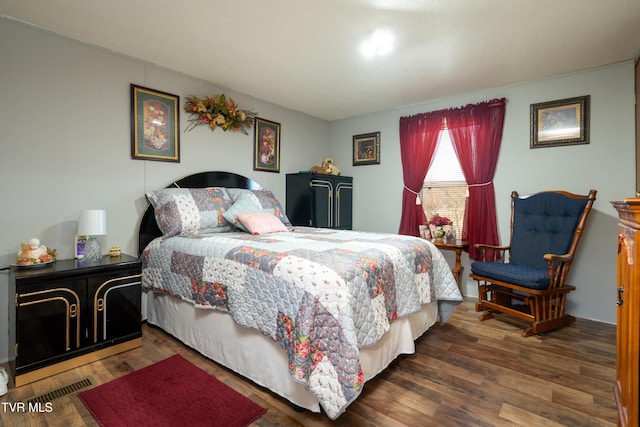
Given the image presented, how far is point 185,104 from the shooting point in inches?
126

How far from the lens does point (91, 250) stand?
7.70 feet

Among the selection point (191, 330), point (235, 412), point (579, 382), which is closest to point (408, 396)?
point (235, 412)

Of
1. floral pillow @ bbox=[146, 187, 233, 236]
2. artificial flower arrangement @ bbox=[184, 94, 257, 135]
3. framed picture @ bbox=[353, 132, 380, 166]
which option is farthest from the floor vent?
framed picture @ bbox=[353, 132, 380, 166]

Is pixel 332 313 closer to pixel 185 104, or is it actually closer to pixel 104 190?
pixel 104 190

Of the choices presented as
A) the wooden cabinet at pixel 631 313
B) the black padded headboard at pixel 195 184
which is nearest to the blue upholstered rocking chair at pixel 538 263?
→ the wooden cabinet at pixel 631 313

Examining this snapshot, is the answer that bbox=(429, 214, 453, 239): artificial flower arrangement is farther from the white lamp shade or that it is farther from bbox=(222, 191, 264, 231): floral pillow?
the white lamp shade

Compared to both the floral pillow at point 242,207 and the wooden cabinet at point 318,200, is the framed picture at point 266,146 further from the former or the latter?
the floral pillow at point 242,207

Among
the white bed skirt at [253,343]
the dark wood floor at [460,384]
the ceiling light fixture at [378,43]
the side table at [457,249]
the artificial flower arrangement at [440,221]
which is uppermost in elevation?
the ceiling light fixture at [378,43]

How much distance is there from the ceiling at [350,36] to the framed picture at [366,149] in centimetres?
114

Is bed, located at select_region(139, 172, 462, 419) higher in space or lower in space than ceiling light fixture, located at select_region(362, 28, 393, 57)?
lower

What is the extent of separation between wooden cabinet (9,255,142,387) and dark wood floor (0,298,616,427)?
0.34ft

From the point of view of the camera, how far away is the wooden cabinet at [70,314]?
6.16 feet

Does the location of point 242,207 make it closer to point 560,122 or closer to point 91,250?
point 91,250

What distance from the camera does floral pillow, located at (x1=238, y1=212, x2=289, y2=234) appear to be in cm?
280
